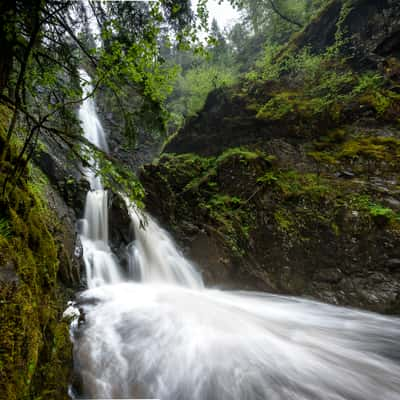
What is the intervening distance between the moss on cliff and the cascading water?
2.94ft

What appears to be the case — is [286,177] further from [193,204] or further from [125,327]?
[125,327]

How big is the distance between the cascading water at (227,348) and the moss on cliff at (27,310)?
895mm

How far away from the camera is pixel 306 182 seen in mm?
7793

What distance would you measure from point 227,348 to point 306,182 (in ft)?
20.1

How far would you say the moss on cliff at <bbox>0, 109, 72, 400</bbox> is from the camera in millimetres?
1409

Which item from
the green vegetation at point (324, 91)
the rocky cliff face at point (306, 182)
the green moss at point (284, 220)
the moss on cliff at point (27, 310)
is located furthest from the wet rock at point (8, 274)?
the green vegetation at point (324, 91)

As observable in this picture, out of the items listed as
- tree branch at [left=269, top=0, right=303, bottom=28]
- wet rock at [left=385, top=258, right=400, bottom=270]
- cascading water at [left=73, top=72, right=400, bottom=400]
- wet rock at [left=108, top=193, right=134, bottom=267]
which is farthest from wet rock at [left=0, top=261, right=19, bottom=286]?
tree branch at [left=269, top=0, right=303, bottom=28]

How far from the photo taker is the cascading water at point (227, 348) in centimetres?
286

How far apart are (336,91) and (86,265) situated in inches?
434

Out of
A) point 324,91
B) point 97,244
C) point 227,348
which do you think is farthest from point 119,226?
point 324,91

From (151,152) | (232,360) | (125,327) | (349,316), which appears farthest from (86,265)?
(151,152)

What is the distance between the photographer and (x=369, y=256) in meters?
5.77

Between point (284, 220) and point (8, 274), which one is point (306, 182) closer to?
point (284, 220)

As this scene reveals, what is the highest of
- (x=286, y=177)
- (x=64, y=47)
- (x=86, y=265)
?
(x=64, y=47)
